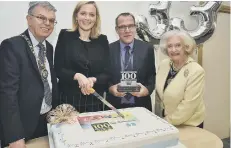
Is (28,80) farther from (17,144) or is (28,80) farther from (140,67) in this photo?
(140,67)

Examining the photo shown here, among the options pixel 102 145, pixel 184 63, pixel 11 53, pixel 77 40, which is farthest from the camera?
pixel 184 63

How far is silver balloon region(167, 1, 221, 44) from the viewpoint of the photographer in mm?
1039

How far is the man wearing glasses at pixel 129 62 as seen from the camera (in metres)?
0.95

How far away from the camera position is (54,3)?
0.87m

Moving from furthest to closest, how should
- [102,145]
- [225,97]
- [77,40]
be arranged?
[225,97], [77,40], [102,145]

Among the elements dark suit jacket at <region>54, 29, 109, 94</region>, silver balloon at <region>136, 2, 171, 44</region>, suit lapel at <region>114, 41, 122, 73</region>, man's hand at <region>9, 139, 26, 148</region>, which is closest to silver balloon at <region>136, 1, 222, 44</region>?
silver balloon at <region>136, 2, 171, 44</region>

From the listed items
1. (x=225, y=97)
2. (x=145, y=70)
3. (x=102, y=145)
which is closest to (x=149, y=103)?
(x=145, y=70)

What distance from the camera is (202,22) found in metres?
1.06

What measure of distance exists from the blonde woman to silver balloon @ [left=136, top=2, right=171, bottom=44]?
0.21m

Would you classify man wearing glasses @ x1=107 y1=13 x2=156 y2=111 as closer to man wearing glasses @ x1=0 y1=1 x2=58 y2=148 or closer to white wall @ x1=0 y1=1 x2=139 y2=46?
white wall @ x1=0 y1=1 x2=139 y2=46

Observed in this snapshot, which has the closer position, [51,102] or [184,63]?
[51,102]

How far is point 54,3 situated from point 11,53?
0.25 meters

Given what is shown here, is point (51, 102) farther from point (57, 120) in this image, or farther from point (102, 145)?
point (102, 145)

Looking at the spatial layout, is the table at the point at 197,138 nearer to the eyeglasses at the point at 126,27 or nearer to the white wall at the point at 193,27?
the white wall at the point at 193,27
